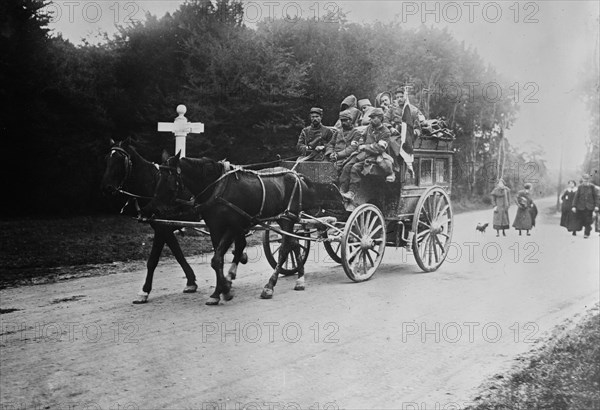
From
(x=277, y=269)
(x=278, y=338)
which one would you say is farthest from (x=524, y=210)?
(x=278, y=338)

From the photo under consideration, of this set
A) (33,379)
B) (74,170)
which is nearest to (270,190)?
(74,170)

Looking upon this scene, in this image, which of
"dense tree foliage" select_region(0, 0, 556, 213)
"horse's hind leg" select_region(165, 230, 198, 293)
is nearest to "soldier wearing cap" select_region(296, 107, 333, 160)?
"dense tree foliage" select_region(0, 0, 556, 213)

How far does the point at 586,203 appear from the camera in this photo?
10.2m

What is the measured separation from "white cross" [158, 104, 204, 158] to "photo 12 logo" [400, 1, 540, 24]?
8.72 ft

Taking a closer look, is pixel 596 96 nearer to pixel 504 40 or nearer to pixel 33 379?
pixel 504 40

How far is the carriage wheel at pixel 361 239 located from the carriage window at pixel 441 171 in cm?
148

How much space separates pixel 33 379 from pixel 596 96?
6.90m

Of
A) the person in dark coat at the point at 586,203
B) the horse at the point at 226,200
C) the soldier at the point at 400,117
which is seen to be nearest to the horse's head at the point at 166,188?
the horse at the point at 226,200

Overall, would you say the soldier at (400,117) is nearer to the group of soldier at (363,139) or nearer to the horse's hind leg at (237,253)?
the group of soldier at (363,139)

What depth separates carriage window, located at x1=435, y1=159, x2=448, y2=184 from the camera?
8.86 m

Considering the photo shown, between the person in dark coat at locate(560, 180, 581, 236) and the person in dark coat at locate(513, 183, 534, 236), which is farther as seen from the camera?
the person in dark coat at locate(560, 180, 581, 236)

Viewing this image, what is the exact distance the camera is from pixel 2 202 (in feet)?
19.1

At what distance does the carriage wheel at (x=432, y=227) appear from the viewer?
8.27 m

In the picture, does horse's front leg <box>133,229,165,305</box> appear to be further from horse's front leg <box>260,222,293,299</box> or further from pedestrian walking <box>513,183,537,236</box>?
pedestrian walking <box>513,183,537,236</box>
